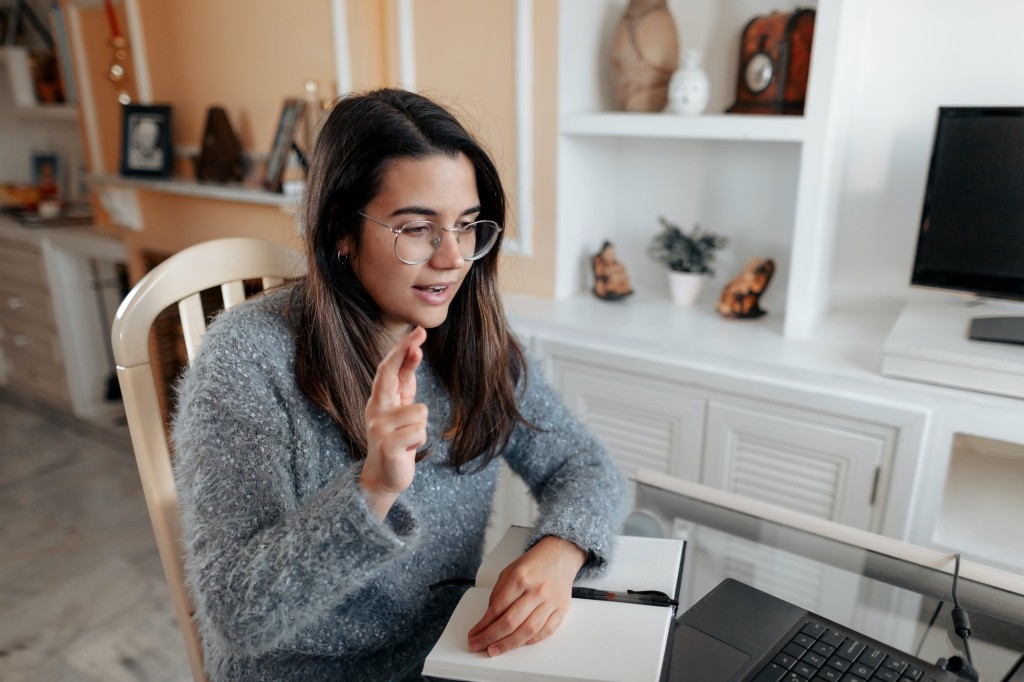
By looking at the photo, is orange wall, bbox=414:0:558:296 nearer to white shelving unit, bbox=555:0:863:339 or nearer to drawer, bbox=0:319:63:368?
white shelving unit, bbox=555:0:863:339

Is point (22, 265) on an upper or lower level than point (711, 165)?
lower

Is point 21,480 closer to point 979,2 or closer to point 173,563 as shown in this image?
point 173,563

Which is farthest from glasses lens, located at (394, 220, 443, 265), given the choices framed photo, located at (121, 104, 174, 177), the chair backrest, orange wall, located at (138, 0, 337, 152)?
framed photo, located at (121, 104, 174, 177)

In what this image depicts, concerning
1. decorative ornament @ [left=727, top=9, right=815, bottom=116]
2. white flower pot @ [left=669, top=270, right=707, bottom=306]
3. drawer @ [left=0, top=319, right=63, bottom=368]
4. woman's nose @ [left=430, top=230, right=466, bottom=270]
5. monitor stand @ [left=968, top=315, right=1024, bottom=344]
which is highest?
decorative ornament @ [left=727, top=9, right=815, bottom=116]

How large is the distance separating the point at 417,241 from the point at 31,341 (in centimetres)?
306

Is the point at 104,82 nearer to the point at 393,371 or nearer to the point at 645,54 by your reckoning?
the point at 645,54

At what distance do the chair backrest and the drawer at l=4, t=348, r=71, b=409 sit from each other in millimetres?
2580

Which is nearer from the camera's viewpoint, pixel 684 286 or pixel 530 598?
pixel 530 598

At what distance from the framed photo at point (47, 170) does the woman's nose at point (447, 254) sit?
11.0ft

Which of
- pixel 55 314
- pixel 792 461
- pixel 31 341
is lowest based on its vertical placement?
pixel 31 341

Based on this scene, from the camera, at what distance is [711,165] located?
72.6 inches

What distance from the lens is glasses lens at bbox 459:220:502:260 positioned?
0.94 metres

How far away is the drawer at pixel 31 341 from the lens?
10.3 ft

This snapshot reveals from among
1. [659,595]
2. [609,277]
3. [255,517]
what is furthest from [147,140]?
[659,595]
